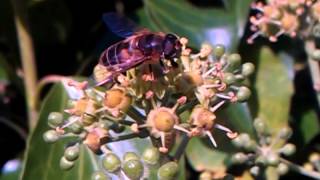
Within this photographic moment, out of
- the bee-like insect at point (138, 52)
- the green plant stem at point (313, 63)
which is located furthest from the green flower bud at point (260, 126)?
the bee-like insect at point (138, 52)

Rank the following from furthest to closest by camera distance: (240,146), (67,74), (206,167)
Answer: (67,74) → (206,167) → (240,146)

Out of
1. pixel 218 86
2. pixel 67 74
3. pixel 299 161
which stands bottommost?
pixel 299 161

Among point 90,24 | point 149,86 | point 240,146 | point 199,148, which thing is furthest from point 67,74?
point 149,86

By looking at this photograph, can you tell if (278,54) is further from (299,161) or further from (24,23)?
(24,23)

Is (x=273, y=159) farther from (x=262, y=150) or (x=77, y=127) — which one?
(x=77, y=127)

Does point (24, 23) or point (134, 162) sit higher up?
point (24, 23)

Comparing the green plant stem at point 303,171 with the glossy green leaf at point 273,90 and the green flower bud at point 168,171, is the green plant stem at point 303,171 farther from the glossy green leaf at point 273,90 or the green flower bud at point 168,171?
the green flower bud at point 168,171

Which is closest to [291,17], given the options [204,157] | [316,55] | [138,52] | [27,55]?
[316,55]
